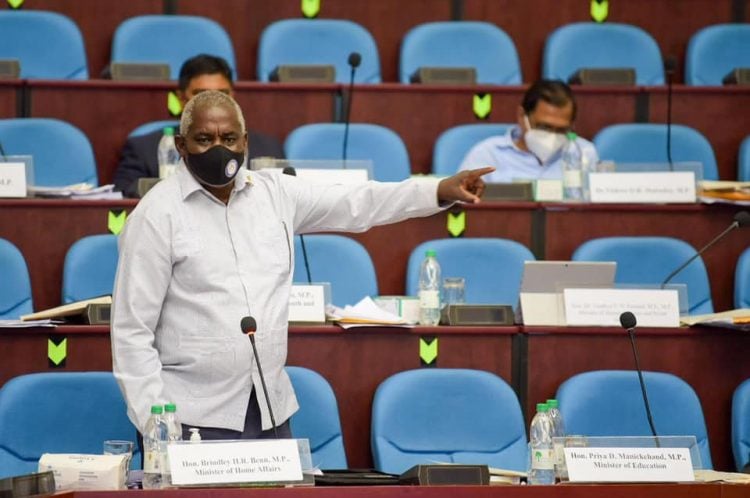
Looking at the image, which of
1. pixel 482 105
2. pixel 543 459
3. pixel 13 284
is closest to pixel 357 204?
pixel 543 459

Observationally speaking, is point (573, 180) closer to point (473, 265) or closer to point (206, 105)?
point (473, 265)

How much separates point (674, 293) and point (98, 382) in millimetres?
1618

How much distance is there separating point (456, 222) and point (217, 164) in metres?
1.61

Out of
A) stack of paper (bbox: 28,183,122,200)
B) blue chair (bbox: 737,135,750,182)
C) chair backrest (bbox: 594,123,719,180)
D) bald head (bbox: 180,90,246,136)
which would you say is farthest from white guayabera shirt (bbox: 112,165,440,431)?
blue chair (bbox: 737,135,750,182)

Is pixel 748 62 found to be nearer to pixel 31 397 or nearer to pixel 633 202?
pixel 633 202

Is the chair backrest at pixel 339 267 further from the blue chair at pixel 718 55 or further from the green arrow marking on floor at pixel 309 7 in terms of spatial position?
the blue chair at pixel 718 55

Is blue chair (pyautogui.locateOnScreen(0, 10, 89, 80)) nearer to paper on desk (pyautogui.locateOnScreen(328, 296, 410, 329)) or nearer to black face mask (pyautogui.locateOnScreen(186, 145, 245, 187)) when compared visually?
paper on desk (pyautogui.locateOnScreen(328, 296, 410, 329))

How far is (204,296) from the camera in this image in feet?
10.1

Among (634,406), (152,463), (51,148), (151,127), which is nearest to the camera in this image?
(152,463)

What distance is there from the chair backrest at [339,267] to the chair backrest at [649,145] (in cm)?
141

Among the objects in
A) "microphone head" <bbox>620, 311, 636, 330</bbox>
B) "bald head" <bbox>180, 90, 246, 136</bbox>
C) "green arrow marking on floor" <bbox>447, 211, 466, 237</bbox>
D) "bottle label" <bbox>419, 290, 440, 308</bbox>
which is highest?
"bald head" <bbox>180, 90, 246, 136</bbox>

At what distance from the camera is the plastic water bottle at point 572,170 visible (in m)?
4.65

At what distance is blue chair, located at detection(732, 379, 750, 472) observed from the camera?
3768 millimetres

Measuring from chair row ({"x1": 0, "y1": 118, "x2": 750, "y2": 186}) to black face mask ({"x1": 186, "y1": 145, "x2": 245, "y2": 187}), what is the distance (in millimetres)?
1977
